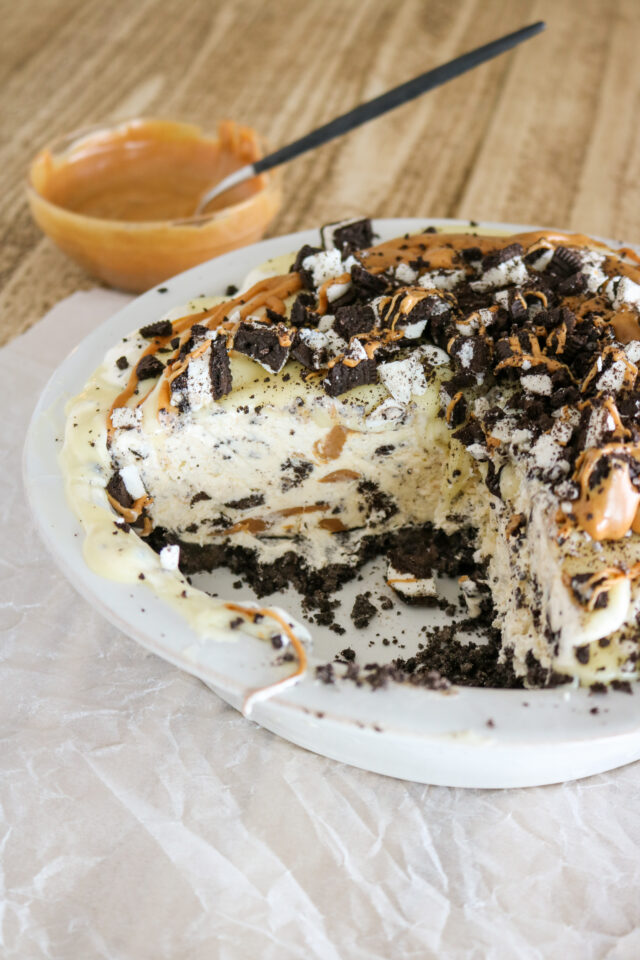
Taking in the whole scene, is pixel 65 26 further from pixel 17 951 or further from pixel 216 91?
pixel 17 951

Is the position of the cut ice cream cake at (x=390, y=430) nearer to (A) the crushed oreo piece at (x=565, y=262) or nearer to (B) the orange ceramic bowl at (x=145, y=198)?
(A) the crushed oreo piece at (x=565, y=262)

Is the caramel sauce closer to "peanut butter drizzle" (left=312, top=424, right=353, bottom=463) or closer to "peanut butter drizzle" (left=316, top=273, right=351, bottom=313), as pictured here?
"peanut butter drizzle" (left=316, top=273, right=351, bottom=313)

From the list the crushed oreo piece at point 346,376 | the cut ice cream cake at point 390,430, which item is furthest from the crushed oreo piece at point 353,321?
the crushed oreo piece at point 346,376

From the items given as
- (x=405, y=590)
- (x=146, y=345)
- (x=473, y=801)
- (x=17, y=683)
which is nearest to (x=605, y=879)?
(x=473, y=801)

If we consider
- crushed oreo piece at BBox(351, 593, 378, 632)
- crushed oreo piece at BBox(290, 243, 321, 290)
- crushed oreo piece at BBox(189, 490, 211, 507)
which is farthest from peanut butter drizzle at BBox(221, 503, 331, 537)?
crushed oreo piece at BBox(290, 243, 321, 290)

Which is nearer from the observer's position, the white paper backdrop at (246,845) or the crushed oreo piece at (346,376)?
the white paper backdrop at (246,845)
